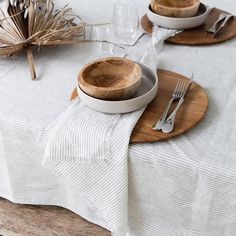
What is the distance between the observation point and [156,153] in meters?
0.81

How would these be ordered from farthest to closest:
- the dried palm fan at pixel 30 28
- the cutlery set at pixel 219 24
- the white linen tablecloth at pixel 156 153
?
the cutlery set at pixel 219 24
the dried palm fan at pixel 30 28
the white linen tablecloth at pixel 156 153

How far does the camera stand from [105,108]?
0.87 meters

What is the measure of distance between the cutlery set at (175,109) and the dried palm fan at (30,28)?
0.35 meters

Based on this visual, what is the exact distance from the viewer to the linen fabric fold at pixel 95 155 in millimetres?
830

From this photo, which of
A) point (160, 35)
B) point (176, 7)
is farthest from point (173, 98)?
point (176, 7)

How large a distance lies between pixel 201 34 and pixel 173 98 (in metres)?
0.37

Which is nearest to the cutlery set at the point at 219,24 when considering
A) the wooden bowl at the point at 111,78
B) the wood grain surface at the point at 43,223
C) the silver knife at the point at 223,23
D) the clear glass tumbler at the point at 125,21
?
the silver knife at the point at 223,23

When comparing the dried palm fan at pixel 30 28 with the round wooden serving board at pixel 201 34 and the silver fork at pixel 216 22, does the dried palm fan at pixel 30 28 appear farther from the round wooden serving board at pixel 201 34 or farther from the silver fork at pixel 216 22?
the silver fork at pixel 216 22

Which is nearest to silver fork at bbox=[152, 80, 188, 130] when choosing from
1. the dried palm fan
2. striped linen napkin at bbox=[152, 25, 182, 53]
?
striped linen napkin at bbox=[152, 25, 182, 53]

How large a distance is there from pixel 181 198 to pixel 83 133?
0.79 ft

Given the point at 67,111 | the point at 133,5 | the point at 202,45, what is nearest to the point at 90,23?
the point at 133,5

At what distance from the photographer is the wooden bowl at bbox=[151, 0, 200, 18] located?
120 cm

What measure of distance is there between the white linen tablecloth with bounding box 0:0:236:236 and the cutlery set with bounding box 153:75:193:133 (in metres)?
0.03

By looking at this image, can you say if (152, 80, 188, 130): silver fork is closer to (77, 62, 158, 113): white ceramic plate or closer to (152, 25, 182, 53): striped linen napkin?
(77, 62, 158, 113): white ceramic plate
